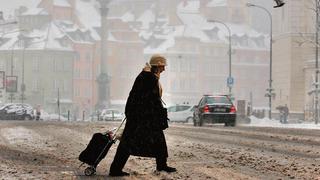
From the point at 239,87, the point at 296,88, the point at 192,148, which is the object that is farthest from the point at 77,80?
the point at 192,148

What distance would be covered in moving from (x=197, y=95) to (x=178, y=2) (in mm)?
29892

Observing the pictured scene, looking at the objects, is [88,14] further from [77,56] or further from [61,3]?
[77,56]

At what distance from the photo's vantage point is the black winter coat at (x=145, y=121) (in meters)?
9.92

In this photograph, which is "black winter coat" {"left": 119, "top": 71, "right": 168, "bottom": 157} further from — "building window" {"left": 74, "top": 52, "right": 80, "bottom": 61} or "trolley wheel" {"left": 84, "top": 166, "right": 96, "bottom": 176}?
"building window" {"left": 74, "top": 52, "right": 80, "bottom": 61}

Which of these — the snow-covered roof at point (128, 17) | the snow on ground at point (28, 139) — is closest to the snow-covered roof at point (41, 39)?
the snow-covered roof at point (128, 17)

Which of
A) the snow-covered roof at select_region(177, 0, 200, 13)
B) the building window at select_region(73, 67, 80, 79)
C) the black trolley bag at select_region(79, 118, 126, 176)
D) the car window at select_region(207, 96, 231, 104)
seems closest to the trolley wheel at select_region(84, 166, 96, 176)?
the black trolley bag at select_region(79, 118, 126, 176)

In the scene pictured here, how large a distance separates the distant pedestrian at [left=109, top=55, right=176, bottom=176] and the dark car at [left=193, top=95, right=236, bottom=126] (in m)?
26.3

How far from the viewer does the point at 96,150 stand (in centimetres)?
1017

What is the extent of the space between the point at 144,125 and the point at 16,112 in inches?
2027

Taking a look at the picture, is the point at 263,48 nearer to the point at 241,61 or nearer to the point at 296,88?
the point at 241,61

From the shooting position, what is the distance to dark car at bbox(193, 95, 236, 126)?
36.4 metres

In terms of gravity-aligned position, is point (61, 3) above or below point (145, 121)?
above

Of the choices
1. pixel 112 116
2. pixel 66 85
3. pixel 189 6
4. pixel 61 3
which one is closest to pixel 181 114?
pixel 112 116

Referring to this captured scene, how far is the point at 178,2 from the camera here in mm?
160500
